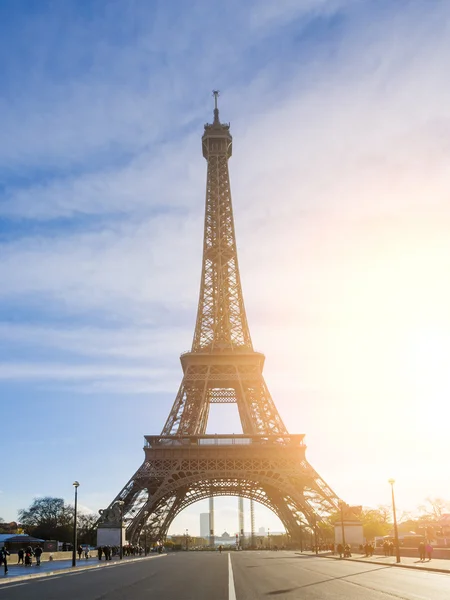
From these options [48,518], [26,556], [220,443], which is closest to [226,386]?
[220,443]

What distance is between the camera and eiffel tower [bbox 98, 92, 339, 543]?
78.3m

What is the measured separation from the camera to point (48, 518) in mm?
129750

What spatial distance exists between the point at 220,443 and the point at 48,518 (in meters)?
65.0

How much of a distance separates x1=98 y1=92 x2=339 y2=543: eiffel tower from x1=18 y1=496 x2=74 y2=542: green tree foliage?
122ft

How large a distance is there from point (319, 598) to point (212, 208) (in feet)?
275

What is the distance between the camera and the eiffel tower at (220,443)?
78312 mm

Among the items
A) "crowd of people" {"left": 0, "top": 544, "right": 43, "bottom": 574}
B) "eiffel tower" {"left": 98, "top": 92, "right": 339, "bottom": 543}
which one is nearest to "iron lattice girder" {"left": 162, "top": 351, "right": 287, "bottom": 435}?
"eiffel tower" {"left": 98, "top": 92, "right": 339, "bottom": 543}

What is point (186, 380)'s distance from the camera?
85312 mm

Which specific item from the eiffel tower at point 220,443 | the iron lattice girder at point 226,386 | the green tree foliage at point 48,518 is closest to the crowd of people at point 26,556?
the eiffel tower at point 220,443

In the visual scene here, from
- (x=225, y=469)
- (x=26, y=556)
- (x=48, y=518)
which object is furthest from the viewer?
(x=48, y=518)

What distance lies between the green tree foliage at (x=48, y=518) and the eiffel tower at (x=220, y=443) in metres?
37.1

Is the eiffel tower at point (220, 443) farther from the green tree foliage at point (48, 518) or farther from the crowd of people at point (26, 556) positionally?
the green tree foliage at point (48, 518)

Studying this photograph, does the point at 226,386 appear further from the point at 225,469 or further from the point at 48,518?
the point at 48,518

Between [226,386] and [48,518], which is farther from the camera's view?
[48,518]
